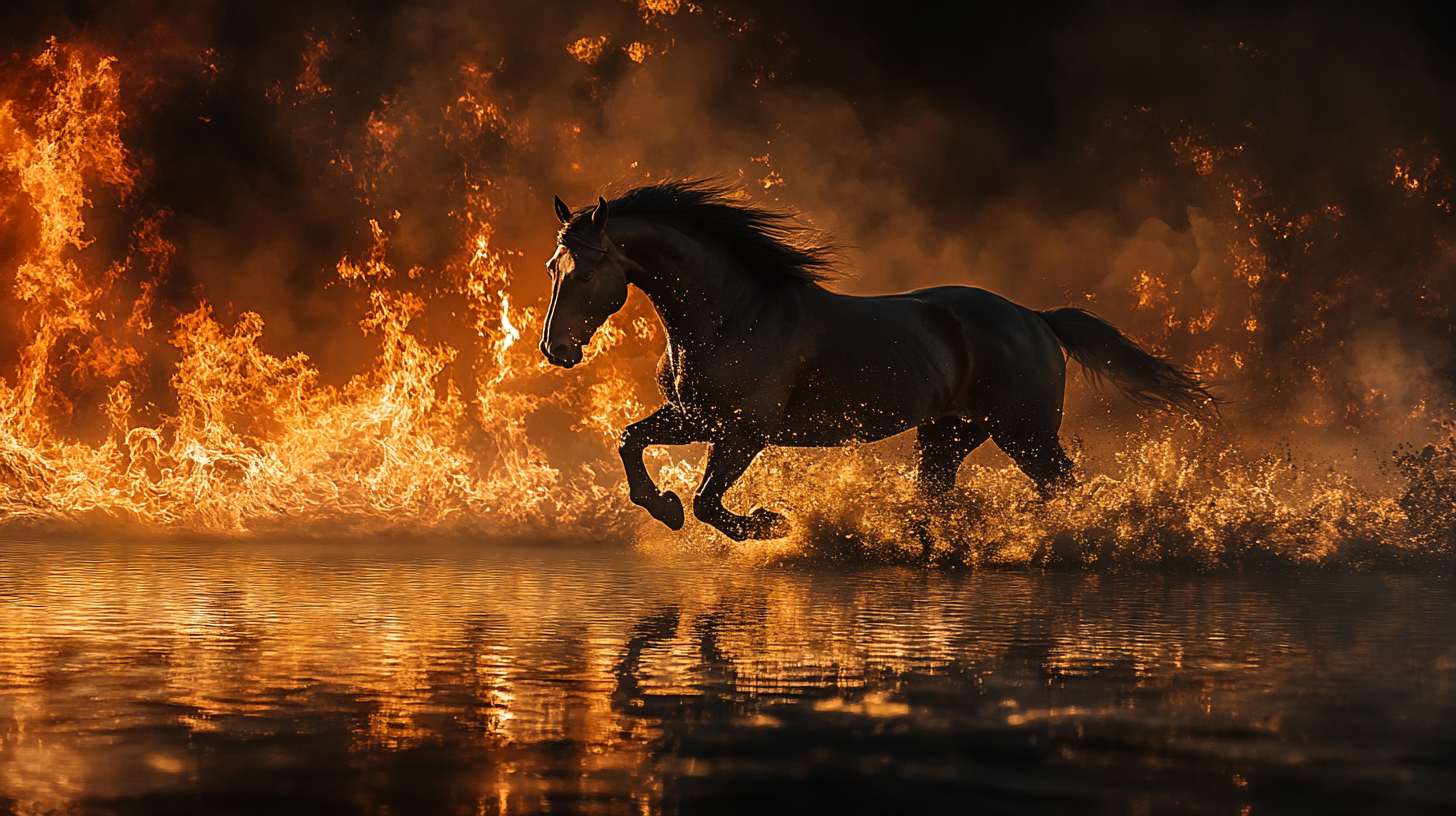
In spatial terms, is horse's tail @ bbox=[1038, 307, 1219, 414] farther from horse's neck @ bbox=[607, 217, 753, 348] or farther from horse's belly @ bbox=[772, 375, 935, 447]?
horse's neck @ bbox=[607, 217, 753, 348]

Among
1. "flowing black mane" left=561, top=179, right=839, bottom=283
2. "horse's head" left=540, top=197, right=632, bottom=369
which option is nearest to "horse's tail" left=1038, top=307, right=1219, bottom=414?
"flowing black mane" left=561, top=179, right=839, bottom=283

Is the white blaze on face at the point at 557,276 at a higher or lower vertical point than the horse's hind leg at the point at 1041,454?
higher

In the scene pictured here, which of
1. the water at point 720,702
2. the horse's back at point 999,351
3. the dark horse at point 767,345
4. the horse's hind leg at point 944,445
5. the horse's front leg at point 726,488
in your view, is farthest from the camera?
the horse's hind leg at point 944,445

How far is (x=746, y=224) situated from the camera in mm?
9133

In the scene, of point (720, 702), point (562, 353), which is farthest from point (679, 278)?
point (720, 702)

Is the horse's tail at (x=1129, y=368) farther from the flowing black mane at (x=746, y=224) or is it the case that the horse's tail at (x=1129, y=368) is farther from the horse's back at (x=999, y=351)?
the flowing black mane at (x=746, y=224)

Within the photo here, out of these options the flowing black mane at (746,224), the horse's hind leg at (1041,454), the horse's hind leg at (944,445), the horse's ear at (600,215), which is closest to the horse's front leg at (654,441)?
the flowing black mane at (746,224)

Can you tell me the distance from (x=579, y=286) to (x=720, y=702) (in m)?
4.91

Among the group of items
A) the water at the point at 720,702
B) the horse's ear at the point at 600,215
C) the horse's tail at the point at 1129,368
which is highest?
the horse's ear at the point at 600,215

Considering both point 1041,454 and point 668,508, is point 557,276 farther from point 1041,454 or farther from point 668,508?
point 1041,454

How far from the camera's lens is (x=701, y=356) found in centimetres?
876

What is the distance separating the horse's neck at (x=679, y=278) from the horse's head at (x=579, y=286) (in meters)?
0.22

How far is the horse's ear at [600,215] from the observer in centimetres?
838

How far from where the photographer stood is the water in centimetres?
280
